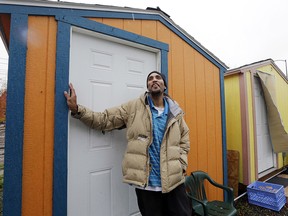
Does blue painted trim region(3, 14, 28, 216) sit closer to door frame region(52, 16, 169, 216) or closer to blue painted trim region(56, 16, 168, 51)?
door frame region(52, 16, 169, 216)

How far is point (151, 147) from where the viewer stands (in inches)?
62.3

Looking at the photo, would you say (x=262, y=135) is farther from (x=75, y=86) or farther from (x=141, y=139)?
(x=75, y=86)

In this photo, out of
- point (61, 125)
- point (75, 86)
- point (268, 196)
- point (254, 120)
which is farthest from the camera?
point (254, 120)

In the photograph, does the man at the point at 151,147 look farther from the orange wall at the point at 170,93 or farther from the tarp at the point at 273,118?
the tarp at the point at 273,118

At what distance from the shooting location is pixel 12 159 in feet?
4.32

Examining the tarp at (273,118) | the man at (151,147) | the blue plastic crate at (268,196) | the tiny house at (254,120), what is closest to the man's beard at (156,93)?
the man at (151,147)

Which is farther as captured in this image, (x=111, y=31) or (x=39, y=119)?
(x=111, y=31)

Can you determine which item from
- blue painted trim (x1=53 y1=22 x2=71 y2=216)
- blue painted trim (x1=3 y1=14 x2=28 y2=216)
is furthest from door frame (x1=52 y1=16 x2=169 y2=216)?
blue painted trim (x1=3 y1=14 x2=28 y2=216)

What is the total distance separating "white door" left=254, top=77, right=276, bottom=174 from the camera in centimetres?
396

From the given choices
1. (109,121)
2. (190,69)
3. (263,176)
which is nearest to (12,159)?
(109,121)

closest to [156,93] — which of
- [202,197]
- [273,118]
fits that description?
[202,197]

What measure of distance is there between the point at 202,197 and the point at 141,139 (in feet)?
5.31

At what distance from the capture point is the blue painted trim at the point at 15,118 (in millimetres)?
1303

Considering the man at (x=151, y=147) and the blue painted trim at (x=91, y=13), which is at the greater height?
the blue painted trim at (x=91, y=13)
